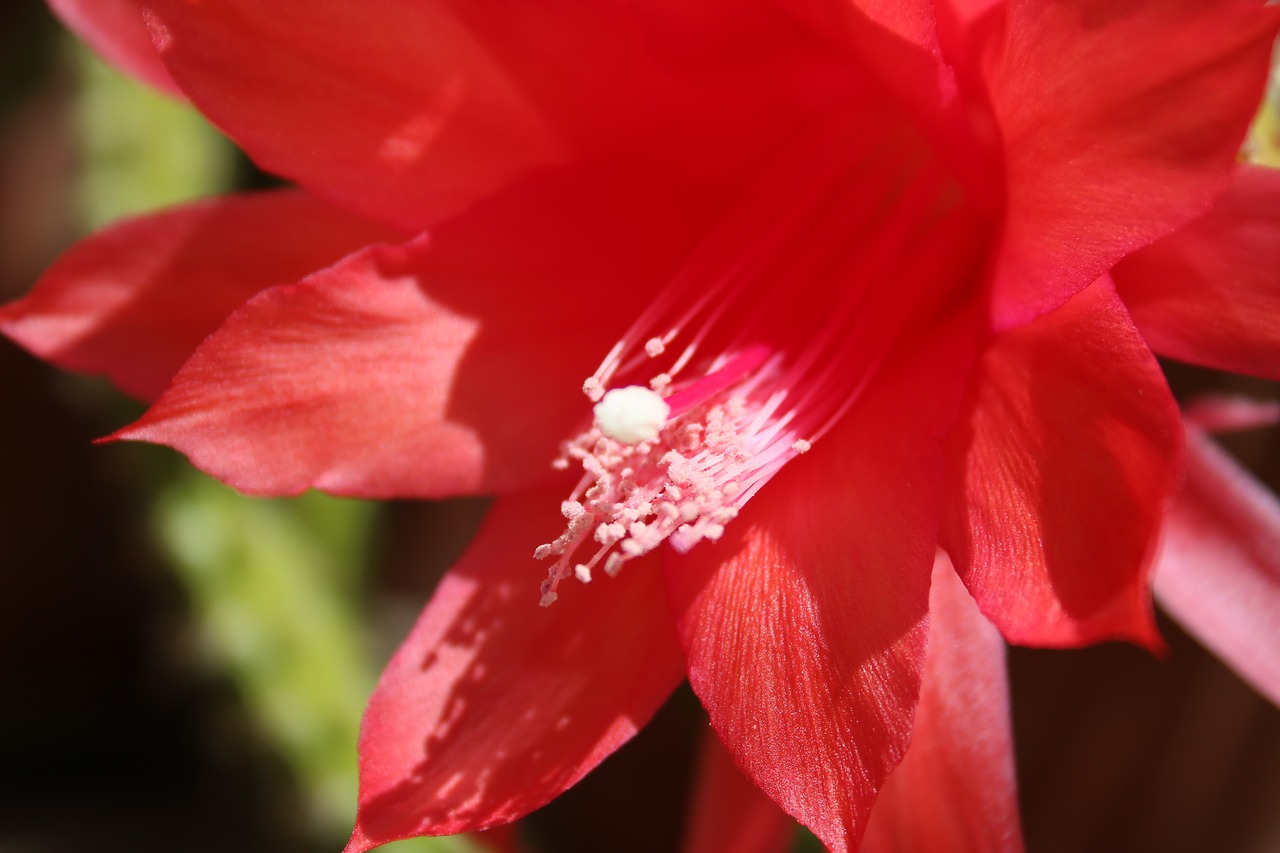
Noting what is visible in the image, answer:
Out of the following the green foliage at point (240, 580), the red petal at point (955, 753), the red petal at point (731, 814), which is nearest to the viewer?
the red petal at point (955, 753)

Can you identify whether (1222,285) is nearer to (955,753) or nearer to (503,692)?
(955,753)

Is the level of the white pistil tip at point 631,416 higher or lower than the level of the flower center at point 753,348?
higher

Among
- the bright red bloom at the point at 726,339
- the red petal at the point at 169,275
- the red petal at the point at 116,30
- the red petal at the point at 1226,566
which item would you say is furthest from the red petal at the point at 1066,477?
the red petal at the point at 116,30

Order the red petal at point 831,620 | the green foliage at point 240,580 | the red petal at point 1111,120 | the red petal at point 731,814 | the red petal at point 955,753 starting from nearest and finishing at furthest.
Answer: the red petal at point 1111,120 < the red petal at point 831,620 < the red petal at point 955,753 < the red petal at point 731,814 < the green foliage at point 240,580

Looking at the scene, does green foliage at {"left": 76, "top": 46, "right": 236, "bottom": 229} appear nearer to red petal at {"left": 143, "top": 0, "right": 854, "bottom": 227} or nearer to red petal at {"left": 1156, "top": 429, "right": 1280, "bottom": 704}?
red petal at {"left": 143, "top": 0, "right": 854, "bottom": 227}

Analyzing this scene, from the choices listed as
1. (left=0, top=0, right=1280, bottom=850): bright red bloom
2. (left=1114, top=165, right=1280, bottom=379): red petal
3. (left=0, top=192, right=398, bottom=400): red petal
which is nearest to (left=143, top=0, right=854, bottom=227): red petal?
(left=0, top=0, right=1280, bottom=850): bright red bloom

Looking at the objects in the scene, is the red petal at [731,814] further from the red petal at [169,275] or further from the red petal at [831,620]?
the red petal at [169,275]

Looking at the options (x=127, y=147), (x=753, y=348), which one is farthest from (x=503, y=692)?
(x=127, y=147)

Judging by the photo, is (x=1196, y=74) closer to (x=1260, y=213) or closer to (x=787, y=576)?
(x=1260, y=213)
